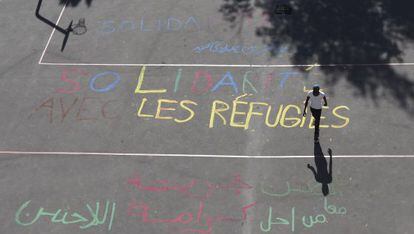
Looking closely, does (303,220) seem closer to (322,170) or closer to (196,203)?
(322,170)

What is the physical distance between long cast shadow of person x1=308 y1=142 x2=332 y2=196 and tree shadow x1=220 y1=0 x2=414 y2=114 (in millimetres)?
2591

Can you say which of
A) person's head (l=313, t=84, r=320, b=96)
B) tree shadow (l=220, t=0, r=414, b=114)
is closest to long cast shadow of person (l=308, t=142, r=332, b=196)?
person's head (l=313, t=84, r=320, b=96)

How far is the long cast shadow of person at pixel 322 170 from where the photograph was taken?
1190 centimetres

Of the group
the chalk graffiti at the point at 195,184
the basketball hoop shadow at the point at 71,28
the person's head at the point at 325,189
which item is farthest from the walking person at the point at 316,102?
the basketball hoop shadow at the point at 71,28

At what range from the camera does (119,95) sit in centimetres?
1461

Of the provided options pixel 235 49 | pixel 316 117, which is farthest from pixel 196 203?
pixel 235 49

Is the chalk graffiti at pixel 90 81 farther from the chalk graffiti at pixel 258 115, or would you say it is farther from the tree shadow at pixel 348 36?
the tree shadow at pixel 348 36

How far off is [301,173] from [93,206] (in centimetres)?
535

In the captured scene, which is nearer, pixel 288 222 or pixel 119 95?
pixel 288 222

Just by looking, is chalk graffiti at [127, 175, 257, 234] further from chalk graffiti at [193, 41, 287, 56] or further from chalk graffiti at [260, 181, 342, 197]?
chalk graffiti at [193, 41, 287, 56]

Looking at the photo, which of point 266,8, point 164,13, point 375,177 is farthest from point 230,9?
point 375,177

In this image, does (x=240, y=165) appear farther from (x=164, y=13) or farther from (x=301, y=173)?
(x=164, y=13)

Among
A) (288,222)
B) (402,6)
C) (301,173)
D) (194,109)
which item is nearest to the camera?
(288,222)

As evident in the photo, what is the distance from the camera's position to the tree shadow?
14.3 m
